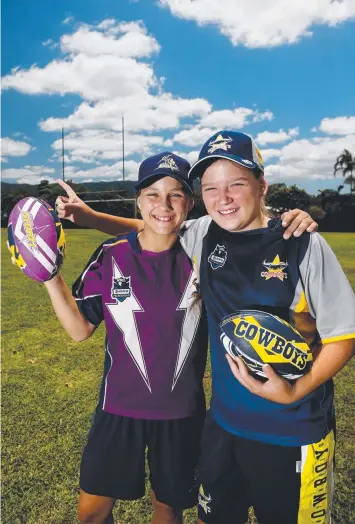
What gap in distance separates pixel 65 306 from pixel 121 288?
29cm

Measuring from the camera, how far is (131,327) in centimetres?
215

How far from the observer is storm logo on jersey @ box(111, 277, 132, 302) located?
7.14 feet

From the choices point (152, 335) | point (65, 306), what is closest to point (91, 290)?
point (65, 306)

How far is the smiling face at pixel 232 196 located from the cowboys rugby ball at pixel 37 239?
2.51ft

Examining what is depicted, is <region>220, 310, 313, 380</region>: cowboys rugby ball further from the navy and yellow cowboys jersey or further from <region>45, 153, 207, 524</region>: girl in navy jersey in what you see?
<region>45, 153, 207, 524</region>: girl in navy jersey

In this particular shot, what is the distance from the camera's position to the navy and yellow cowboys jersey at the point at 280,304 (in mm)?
1788

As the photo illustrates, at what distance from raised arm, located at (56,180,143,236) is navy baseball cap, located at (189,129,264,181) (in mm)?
767

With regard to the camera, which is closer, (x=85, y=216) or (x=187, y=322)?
(x=187, y=322)

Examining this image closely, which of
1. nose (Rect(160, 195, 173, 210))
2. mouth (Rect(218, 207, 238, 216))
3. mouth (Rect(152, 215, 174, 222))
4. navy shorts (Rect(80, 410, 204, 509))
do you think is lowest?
navy shorts (Rect(80, 410, 204, 509))

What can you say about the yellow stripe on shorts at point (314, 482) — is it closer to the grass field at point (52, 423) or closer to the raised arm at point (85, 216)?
the grass field at point (52, 423)

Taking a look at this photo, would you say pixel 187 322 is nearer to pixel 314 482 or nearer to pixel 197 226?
pixel 197 226

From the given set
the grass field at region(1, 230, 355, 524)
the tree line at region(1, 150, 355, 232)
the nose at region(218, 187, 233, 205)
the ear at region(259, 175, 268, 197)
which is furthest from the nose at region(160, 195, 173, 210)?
the tree line at region(1, 150, 355, 232)

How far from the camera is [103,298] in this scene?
7.38 ft

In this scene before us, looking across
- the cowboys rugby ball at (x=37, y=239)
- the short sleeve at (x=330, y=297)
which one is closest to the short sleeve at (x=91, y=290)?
the cowboys rugby ball at (x=37, y=239)
